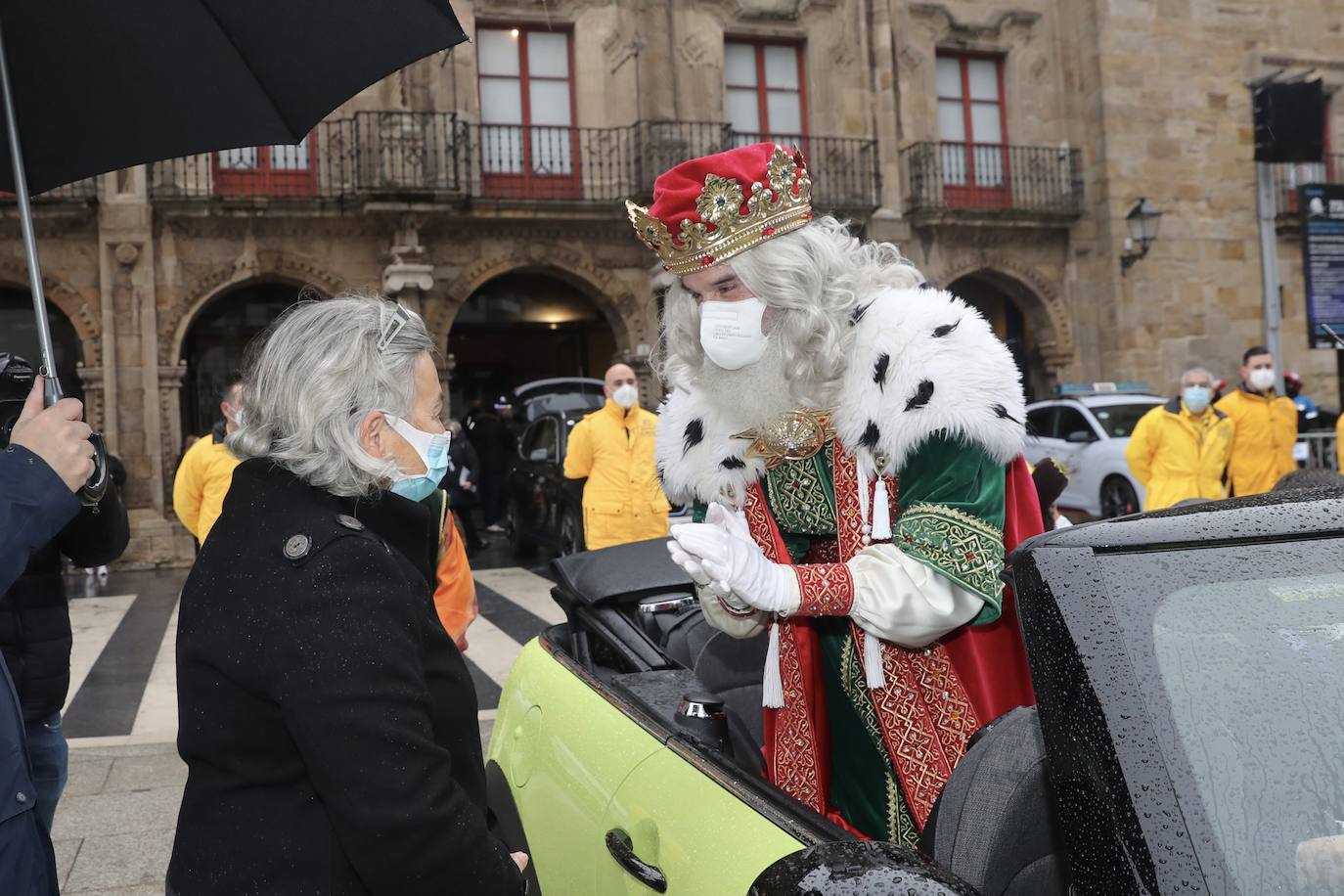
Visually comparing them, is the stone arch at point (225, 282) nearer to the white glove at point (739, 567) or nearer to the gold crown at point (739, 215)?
the gold crown at point (739, 215)

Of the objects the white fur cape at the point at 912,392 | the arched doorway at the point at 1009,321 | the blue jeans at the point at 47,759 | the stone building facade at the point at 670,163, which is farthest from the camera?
the arched doorway at the point at 1009,321

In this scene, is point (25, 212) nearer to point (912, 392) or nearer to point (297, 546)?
point (297, 546)

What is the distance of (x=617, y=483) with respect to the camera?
7.92 metres

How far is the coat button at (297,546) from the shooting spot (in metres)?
1.58

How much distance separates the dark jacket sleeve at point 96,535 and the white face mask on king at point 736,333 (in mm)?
1723

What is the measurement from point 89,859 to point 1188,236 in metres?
19.4

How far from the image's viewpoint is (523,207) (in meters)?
17.3

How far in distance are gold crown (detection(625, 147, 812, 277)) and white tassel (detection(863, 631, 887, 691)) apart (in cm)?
80

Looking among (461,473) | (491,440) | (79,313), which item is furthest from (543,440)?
(79,313)

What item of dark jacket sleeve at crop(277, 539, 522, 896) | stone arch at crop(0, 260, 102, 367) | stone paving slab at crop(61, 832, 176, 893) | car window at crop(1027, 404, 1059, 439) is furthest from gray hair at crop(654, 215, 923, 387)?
stone arch at crop(0, 260, 102, 367)

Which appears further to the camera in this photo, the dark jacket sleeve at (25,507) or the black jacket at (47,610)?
the black jacket at (47,610)

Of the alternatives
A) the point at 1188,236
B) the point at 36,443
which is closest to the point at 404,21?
the point at 36,443

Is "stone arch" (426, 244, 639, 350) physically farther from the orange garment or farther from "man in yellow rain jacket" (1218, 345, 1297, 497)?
the orange garment

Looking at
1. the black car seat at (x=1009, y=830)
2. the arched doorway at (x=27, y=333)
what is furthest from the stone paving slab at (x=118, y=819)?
the arched doorway at (x=27, y=333)
